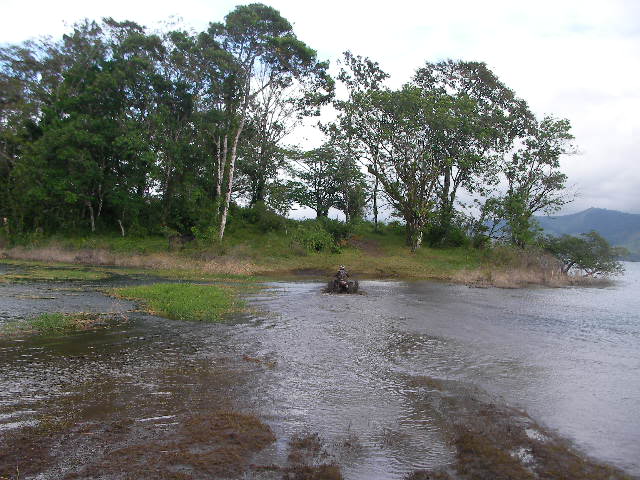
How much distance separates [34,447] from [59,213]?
1751 inches

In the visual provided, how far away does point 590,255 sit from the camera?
4478cm

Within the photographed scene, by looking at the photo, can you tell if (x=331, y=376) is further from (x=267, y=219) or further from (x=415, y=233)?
(x=267, y=219)

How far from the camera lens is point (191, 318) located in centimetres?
1712

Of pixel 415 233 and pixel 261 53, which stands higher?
pixel 261 53

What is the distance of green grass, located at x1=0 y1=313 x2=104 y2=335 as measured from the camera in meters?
14.0

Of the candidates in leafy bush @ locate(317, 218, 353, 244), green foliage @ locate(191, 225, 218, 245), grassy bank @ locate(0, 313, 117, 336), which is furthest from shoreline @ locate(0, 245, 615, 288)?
grassy bank @ locate(0, 313, 117, 336)

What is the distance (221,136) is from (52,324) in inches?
1302

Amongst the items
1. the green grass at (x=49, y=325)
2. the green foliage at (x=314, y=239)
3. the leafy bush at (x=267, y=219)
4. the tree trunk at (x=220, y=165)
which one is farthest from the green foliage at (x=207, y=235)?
the green grass at (x=49, y=325)

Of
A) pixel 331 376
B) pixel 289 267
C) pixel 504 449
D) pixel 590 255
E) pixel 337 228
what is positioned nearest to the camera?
pixel 504 449

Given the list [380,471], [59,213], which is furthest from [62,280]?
[380,471]

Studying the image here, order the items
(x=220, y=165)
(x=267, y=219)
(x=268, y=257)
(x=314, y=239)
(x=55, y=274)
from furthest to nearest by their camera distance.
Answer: (x=267, y=219) → (x=220, y=165) → (x=314, y=239) → (x=268, y=257) → (x=55, y=274)

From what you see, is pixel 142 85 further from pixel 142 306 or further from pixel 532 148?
pixel 532 148

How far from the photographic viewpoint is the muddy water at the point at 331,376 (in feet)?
25.0

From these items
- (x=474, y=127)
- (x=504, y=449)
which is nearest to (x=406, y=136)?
(x=474, y=127)
